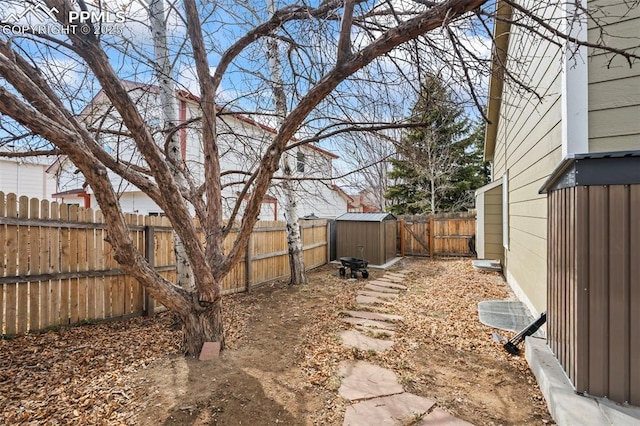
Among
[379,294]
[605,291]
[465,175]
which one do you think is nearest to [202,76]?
[605,291]

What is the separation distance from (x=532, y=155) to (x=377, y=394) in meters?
3.84

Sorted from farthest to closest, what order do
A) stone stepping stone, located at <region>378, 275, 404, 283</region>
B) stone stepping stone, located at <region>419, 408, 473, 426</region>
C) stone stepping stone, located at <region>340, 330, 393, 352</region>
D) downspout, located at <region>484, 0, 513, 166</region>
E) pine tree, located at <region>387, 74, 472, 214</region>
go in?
pine tree, located at <region>387, 74, 472, 214</region>
stone stepping stone, located at <region>378, 275, 404, 283</region>
downspout, located at <region>484, 0, 513, 166</region>
stone stepping stone, located at <region>340, 330, 393, 352</region>
stone stepping stone, located at <region>419, 408, 473, 426</region>

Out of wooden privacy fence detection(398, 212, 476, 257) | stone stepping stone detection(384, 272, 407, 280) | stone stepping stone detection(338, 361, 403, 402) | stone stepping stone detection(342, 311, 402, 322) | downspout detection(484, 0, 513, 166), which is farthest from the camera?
wooden privacy fence detection(398, 212, 476, 257)

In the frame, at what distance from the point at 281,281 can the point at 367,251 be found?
3.36m

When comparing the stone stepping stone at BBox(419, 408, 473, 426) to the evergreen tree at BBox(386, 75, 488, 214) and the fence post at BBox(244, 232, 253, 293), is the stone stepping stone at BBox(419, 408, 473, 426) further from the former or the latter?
the evergreen tree at BBox(386, 75, 488, 214)

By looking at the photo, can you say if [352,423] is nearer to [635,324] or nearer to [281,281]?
[635,324]

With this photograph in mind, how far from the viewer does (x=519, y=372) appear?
2.72m

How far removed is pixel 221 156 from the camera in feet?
13.5

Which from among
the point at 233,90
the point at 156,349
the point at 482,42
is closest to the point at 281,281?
the point at 156,349

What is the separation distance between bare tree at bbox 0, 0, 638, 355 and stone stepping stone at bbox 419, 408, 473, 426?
205 cm

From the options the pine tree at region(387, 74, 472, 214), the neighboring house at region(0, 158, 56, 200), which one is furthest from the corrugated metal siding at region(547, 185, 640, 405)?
the neighboring house at region(0, 158, 56, 200)

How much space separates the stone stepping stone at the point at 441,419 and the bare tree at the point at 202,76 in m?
2.05

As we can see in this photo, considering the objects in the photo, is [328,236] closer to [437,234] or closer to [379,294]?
[379,294]

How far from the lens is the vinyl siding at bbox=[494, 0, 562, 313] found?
10.6 feet
